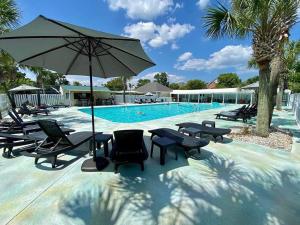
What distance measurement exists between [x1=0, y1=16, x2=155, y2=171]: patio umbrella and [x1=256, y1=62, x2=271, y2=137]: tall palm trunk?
5269mm

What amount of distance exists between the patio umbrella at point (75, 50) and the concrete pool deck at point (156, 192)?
0.83 m

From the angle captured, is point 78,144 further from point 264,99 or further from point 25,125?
point 264,99

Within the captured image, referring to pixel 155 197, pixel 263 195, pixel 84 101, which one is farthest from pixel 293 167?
pixel 84 101

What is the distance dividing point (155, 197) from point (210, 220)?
3.38ft

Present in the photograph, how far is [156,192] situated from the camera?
3.59m

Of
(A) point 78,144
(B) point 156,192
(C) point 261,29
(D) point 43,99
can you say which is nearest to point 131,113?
(D) point 43,99

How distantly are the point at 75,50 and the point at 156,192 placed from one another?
12.6 feet

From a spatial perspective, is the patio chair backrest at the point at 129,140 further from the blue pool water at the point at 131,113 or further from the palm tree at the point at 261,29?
the blue pool water at the point at 131,113

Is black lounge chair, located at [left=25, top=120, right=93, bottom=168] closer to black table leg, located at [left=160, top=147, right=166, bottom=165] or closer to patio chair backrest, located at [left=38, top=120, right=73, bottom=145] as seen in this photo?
patio chair backrest, located at [left=38, top=120, right=73, bottom=145]

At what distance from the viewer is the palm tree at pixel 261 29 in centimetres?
690

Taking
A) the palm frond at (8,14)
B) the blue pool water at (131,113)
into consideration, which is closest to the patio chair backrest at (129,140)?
the blue pool water at (131,113)

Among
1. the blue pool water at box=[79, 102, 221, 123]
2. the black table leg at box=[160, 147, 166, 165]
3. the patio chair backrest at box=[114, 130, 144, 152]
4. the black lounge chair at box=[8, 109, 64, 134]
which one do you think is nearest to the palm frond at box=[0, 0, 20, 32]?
the black lounge chair at box=[8, 109, 64, 134]

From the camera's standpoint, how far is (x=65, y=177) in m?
4.10

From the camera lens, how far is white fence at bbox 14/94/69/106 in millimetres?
20388
